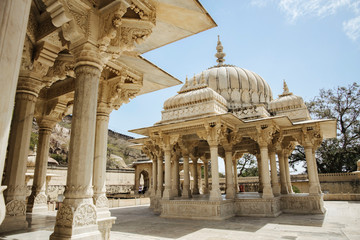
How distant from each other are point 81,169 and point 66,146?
4459 centimetres

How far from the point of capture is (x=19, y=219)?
16.8 feet

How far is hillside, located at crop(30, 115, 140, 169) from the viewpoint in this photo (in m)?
39.8

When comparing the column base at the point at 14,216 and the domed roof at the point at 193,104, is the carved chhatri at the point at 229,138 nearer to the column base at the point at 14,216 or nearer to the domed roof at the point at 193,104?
the domed roof at the point at 193,104

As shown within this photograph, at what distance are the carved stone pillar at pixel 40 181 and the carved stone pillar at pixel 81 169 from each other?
16.6ft

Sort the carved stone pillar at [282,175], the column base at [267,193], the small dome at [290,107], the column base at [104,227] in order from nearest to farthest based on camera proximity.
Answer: the column base at [104,227] → the column base at [267,193] → the small dome at [290,107] → the carved stone pillar at [282,175]

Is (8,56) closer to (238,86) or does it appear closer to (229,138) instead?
(229,138)

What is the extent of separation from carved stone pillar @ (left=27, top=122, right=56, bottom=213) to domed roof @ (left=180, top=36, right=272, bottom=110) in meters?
11.6

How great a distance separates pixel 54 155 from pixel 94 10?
40.1 m

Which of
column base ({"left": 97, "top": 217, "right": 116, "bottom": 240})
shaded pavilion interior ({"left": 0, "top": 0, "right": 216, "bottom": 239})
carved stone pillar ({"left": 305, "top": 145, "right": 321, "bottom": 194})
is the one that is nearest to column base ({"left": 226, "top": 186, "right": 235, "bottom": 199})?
carved stone pillar ({"left": 305, "top": 145, "right": 321, "bottom": 194})

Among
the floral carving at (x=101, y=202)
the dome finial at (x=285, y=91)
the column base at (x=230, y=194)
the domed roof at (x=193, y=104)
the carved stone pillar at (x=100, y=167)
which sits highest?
the dome finial at (x=285, y=91)

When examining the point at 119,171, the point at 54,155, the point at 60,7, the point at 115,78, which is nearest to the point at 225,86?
the point at 115,78

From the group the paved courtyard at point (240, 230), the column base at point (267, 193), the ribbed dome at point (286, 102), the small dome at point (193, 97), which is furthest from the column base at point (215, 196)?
the ribbed dome at point (286, 102)

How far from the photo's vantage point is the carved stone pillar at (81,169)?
3.71 metres

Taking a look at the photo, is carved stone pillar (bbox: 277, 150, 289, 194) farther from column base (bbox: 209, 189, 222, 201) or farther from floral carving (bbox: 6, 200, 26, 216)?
floral carving (bbox: 6, 200, 26, 216)
